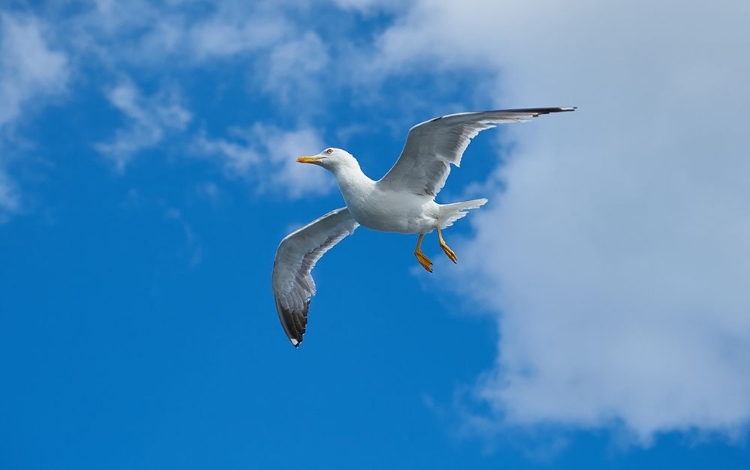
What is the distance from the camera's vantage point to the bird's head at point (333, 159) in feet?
48.4

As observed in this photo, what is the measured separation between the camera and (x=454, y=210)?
14.6 m

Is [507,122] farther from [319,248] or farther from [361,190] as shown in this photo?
[319,248]

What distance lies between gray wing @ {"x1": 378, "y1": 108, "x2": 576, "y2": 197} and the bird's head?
26.5 inches

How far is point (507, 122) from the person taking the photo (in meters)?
13.1

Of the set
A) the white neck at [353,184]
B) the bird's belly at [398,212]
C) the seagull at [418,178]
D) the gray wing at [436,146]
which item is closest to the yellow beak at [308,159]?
the seagull at [418,178]

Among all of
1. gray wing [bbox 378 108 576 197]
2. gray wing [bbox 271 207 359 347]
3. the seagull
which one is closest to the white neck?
the seagull

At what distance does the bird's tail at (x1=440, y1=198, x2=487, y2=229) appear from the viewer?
14469 millimetres

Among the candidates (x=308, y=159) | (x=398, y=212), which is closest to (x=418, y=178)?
(x=398, y=212)

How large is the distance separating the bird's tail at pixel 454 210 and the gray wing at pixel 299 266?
307cm

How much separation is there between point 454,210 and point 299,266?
4.64 meters

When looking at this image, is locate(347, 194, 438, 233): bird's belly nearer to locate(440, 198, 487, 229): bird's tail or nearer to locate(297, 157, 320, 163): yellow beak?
locate(440, 198, 487, 229): bird's tail

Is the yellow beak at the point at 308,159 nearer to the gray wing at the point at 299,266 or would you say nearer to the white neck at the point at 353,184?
the white neck at the point at 353,184

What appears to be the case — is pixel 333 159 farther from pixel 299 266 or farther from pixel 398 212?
pixel 299 266

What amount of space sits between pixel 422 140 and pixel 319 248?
4.76m
